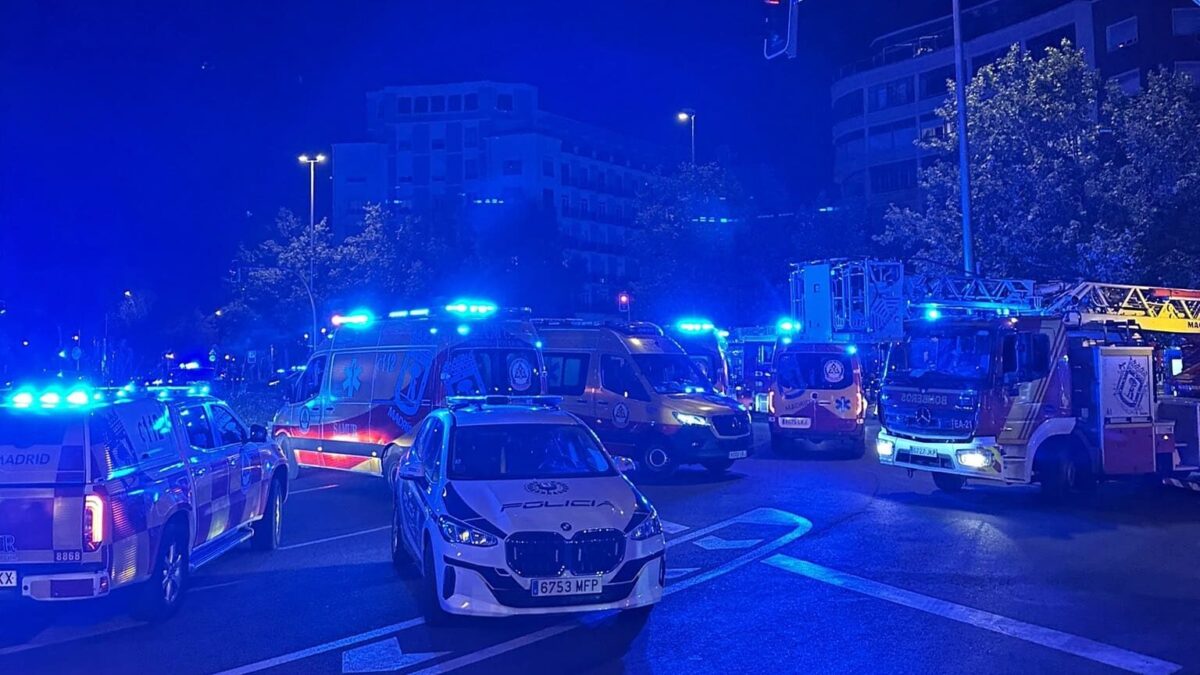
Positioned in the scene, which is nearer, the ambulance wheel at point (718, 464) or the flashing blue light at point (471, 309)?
the flashing blue light at point (471, 309)

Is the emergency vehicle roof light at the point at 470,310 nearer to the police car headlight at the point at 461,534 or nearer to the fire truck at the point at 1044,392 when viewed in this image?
the fire truck at the point at 1044,392

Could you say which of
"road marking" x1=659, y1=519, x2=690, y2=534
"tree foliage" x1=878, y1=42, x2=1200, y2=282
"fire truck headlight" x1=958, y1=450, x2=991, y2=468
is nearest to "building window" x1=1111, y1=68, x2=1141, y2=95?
"tree foliage" x1=878, y1=42, x2=1200, y2=282

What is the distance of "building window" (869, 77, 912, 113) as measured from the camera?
53.9 meters

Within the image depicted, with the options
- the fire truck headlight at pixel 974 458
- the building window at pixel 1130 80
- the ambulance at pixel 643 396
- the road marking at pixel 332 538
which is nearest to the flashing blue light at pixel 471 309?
the ambulance at pixel 643 396

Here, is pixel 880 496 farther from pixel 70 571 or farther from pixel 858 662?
pixel 70 571

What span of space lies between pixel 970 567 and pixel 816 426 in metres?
10.1

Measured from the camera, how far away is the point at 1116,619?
7824 mm

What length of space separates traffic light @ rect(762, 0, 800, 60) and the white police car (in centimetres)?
519

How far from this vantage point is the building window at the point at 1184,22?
125 ft

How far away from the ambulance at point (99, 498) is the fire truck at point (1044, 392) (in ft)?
31.5

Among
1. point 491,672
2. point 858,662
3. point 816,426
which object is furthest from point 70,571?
point 816,426

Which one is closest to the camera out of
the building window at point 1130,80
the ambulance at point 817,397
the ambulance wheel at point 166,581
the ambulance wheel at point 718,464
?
the ambulance wheel at point 166,581

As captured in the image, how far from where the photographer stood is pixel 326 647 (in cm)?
725

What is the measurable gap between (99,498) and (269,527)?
12.7 ft
